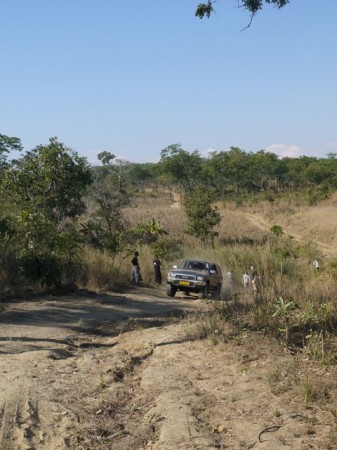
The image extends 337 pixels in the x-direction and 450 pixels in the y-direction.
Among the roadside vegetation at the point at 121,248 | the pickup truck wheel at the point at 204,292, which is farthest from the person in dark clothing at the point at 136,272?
the pickup truck wheel at the point at 204,292

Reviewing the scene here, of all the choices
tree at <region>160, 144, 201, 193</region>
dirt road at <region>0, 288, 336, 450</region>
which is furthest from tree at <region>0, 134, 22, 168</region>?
tree at <region>160, 144, 201, 193</region>

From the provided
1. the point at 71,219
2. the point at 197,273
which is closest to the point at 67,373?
the point at 197,273

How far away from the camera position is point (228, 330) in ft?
29.1

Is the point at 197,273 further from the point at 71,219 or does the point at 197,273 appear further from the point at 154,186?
the point at 154,186

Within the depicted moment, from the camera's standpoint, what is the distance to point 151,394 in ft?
22.4

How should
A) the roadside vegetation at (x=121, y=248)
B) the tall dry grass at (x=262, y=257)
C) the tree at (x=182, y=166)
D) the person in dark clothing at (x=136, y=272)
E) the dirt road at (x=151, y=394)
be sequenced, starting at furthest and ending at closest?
the tree at (x=182, y=166)
the person in dark clothing at (x=136, y=272)
the tall dry grass at (x=262, y=257)
the roadside vegetation at (x=121, y=248)
the dirt road at (x=151, y=394)

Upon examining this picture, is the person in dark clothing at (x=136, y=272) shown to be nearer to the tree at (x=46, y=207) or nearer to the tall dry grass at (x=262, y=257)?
the tall dry grass at (x=262, y=257)

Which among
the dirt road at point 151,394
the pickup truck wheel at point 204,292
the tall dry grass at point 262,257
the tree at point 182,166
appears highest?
the tree at point 182,166

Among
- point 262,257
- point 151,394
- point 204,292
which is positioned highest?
point 262,257

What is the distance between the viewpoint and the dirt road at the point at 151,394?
215 inches

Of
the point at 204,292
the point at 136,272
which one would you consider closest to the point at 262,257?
the point at 136,272

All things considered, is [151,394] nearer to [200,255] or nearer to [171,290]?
[171,290]

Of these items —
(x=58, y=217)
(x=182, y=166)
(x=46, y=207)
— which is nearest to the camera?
(x=46, y=207)

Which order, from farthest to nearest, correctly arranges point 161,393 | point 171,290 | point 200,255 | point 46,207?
point 200,255 < point 46,207 < point 171,290 < point 161,393
